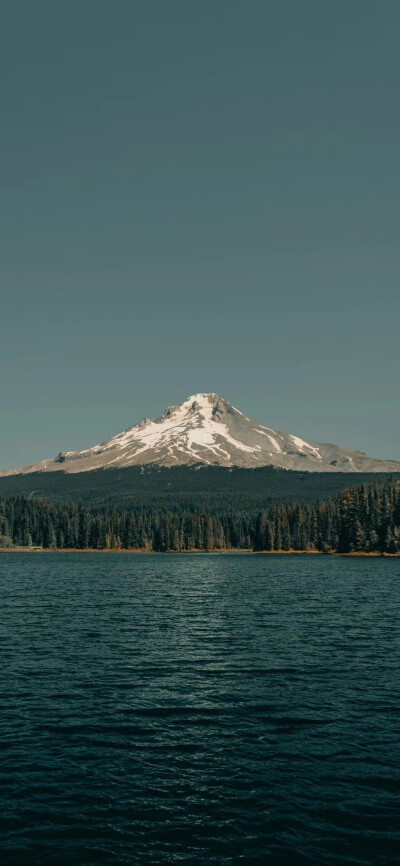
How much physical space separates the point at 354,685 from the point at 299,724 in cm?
916

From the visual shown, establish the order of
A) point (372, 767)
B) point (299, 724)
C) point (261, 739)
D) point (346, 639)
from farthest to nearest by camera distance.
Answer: point (346, 639) < point (299, 724) < point (261, 739) < point (372, 767)

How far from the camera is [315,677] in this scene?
4506 centimetres

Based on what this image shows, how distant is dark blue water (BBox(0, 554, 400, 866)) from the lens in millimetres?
22844

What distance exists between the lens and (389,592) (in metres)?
106

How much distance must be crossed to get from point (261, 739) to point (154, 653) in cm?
2193

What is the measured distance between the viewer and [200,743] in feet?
106

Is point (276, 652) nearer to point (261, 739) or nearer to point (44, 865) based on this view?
point (261, 739)

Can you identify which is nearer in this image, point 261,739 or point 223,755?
point 223,755

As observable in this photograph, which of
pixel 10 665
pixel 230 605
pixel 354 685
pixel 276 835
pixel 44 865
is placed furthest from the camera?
pixel 230 605

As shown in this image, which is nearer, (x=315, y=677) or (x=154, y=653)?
(x=315, y=677)

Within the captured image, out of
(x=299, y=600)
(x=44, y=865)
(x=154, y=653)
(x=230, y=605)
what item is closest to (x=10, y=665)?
(x=154, y=653)

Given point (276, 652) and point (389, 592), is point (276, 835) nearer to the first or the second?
point (276, 652)

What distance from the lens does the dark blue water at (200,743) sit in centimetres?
2284

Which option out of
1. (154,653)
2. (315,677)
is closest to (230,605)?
(154,653)
